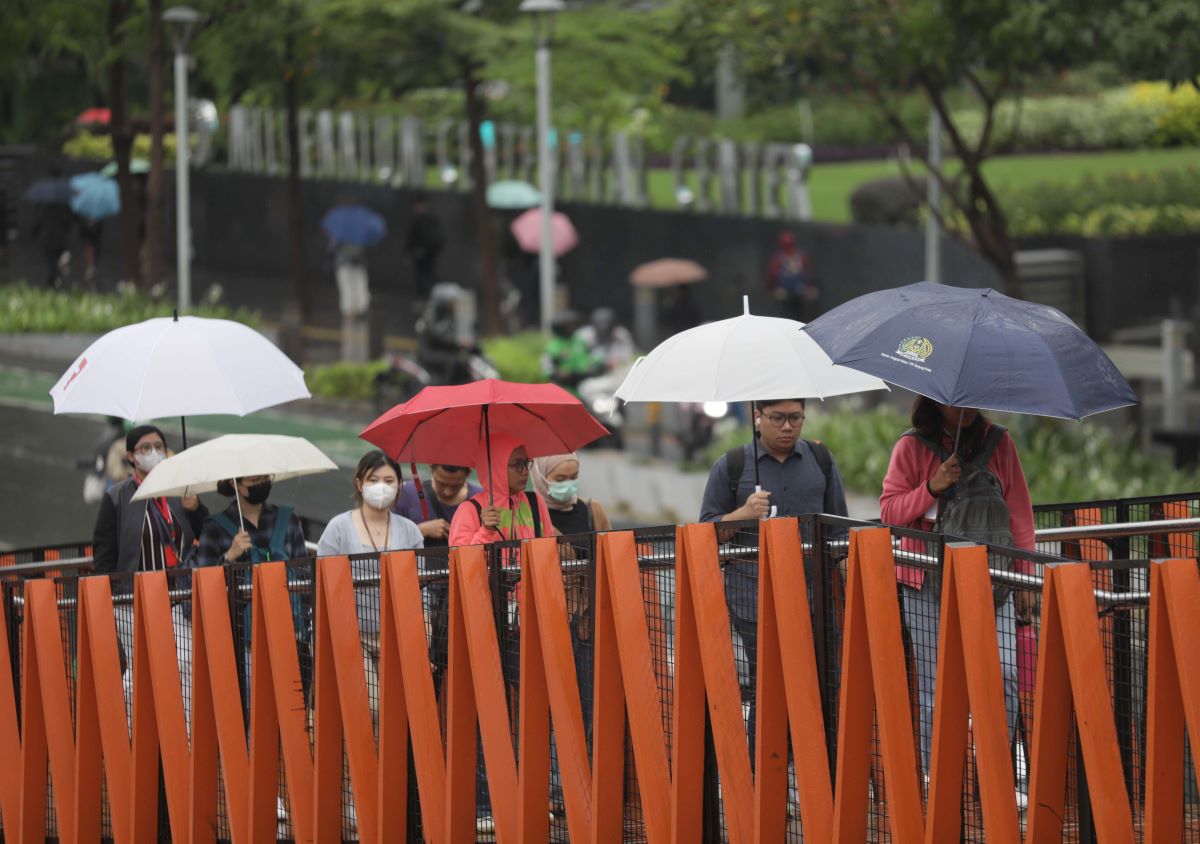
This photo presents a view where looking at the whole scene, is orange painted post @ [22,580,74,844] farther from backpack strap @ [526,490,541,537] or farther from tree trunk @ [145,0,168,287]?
tree trunk @ [145,0,168,287]

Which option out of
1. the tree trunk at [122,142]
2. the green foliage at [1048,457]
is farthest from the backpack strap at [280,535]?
the tree trunk at [122,142]

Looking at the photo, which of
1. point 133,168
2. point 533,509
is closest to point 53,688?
point 533,509

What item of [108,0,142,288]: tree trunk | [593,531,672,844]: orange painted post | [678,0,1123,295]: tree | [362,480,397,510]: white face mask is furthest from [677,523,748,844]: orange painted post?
[108,0,142,288]: tree trunk

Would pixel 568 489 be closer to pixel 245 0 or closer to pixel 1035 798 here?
pixel 1035 798

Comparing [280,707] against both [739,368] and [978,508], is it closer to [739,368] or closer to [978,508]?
[739,368]

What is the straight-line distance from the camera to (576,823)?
23.2 feet

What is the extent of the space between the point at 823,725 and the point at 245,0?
68.1 ft

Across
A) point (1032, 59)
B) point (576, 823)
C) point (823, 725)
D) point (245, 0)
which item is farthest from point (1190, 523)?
point (245, 0)

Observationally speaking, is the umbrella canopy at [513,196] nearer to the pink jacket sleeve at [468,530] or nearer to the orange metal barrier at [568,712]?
the orange metal barrier at [568,712]

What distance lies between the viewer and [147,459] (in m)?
9.07

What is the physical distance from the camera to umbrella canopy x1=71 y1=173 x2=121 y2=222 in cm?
3066

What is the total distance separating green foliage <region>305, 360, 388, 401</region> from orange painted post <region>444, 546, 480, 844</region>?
49.1 ft

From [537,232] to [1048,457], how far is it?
12.1 m

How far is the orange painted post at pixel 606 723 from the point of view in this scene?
22.9 ft
